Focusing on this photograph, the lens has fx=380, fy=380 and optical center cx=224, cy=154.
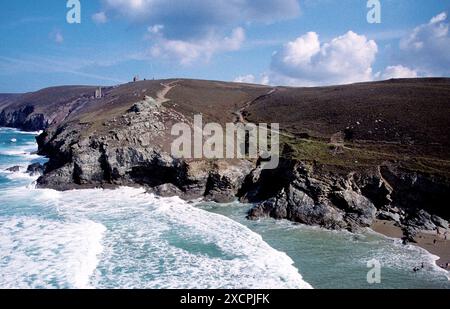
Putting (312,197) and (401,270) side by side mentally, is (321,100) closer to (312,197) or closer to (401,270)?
(312,197)

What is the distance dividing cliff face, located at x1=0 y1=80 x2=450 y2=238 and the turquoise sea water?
129 inches

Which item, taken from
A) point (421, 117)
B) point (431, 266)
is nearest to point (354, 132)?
point (421, 117)

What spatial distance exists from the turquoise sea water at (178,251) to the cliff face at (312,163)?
3266mm

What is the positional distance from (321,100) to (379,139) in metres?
24.1

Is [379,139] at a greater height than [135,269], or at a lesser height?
greater

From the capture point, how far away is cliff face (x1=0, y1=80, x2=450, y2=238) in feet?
105

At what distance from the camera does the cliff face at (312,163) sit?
105 ft

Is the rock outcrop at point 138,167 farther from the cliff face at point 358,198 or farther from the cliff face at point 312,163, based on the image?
the cliff face at point 358,198

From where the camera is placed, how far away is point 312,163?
3650cm

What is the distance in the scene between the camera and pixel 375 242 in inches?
1077

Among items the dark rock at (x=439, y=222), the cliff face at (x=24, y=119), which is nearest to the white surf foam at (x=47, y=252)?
the dark rock at (x=439, y=222)

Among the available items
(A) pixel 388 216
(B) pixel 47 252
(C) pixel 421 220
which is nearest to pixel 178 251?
(B) pixel 47 252

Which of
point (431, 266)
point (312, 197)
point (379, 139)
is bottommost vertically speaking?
point (431, 266)

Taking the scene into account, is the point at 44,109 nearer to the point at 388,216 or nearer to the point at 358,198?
the point at 358,198
